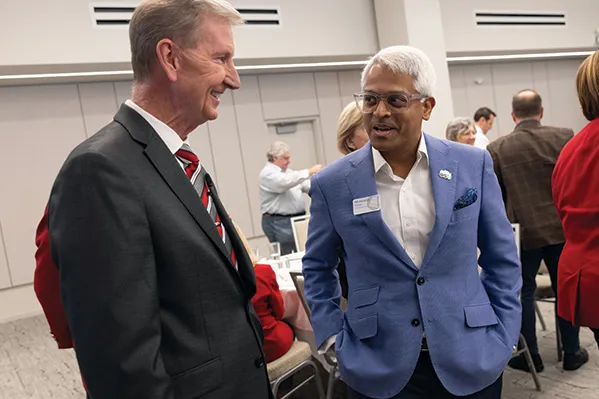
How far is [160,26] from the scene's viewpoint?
112cm

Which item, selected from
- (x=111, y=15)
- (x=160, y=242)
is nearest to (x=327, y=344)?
(x=160, y=242)

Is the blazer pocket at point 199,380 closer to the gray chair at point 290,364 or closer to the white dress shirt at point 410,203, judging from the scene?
the white dress shirt at point 410,203

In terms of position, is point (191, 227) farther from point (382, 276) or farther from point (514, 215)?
point (514, 215)

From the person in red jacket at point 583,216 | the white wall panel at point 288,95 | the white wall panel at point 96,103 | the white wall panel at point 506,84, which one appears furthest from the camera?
the white wall panel at point 506,84

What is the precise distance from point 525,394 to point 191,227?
2.69 metres

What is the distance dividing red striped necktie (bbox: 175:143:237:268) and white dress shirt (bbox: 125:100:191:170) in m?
0.04

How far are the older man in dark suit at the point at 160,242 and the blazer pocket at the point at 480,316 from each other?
590 mm

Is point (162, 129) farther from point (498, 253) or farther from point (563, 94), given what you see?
point (563, 94)

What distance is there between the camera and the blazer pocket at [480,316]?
4.74 ft

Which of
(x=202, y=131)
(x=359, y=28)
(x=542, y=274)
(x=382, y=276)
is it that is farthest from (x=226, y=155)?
(x=382, y=276)

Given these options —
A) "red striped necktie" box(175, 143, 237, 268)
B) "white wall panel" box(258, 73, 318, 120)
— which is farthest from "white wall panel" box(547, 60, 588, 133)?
"red striped necktie" box(175, 143, 237, 268)

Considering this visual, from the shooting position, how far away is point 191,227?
1.05 metres

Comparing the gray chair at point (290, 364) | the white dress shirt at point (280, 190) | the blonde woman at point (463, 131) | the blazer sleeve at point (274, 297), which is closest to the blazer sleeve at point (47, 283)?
the blazer sleeve at point (274, 297)

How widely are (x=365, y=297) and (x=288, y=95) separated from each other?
700 cm
